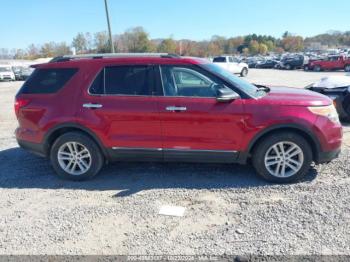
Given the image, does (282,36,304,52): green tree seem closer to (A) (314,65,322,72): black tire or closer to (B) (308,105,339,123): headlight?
(A) (314,65,322,72): black tire

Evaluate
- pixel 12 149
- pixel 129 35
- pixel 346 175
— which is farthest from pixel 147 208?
pixel 129 35

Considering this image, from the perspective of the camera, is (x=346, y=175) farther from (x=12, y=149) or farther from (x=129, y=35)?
(x=129, y=35)

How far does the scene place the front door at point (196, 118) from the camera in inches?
169

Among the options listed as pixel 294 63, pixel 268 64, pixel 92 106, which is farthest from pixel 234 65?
pixel 92 106

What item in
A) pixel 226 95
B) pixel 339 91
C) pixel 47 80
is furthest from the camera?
pixel 339 91

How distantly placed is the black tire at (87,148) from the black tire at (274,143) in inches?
88.5

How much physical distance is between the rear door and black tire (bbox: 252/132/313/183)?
1.37 meters

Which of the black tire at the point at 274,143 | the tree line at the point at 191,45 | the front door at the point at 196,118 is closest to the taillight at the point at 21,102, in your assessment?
the front door at the point at 196,118

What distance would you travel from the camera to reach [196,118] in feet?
14.2

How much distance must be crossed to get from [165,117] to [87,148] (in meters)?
1.27

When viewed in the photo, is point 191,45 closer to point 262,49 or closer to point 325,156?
point 262,49

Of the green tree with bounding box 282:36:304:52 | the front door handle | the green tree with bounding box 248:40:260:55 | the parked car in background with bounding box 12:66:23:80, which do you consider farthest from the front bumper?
the green tree with bounding box 282:36:304:52

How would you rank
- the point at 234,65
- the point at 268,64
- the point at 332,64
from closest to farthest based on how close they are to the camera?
1. the point at 234,65
2. the point at 332,64
3. the point at 268,64

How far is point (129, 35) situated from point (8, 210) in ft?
270
